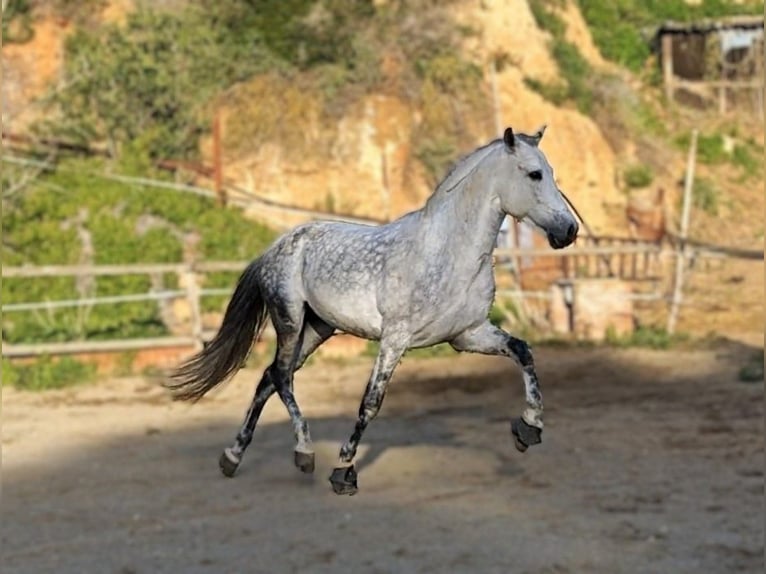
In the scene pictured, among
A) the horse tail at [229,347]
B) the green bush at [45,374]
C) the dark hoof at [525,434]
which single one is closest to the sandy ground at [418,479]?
the green bush at [45,374]

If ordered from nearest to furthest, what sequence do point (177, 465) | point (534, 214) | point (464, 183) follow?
point (534, 214) < point (464, 183) < point (177, 465)

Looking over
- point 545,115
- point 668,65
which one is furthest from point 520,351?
point 668,65

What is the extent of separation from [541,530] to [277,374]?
12597 mm

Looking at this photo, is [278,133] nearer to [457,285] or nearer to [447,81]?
[447,81]

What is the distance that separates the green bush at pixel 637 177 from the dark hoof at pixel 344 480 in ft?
105

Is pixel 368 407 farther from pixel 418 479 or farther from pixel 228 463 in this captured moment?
pixel 418 479

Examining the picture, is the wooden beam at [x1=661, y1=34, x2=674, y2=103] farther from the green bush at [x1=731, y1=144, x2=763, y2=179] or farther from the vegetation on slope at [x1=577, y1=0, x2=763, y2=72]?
the green bush at [x1=731, y1=144, x2=763, y2=179]

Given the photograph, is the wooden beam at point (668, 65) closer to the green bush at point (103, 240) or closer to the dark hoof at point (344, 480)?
the green bush at point (103, 240)

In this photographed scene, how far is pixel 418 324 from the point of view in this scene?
2.94 metres

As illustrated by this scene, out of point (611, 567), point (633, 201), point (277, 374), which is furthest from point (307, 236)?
point (633, 201)

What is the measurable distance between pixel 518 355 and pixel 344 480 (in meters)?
0.57

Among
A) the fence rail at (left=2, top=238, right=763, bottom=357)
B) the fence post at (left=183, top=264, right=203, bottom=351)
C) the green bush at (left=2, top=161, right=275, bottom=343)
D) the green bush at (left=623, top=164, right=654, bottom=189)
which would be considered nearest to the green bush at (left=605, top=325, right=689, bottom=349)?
the fence rail at (left=2, top=238, right=763, bottom=357)

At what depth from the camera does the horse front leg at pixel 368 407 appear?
9.71 ft

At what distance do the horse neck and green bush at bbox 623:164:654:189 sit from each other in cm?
3206
